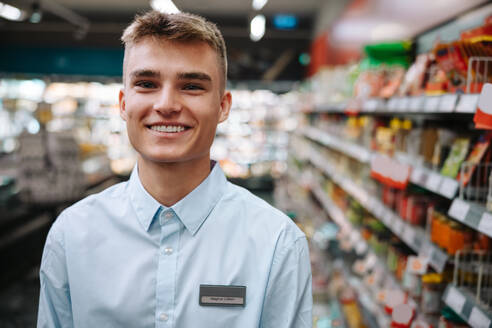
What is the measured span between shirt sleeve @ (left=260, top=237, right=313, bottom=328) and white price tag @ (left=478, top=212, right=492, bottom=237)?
675mm

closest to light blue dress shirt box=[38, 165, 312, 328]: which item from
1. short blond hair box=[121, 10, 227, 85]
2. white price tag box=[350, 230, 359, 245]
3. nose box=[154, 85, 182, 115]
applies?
nose box=[154, 85, 182, 115]

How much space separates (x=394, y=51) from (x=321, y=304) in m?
2.30

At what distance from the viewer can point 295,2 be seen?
8297mm

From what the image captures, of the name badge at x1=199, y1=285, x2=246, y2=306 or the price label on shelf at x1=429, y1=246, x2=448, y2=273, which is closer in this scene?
the name badge at x1=199, y1=285, x2=246, y2=306

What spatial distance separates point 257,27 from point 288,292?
7.53 m

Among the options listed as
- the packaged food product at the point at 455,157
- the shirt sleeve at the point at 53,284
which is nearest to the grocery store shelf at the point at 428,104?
the packaged food product at the point at 455,157

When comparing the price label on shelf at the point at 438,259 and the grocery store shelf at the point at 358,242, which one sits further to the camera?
the grocery store shelf at the point at 358,242

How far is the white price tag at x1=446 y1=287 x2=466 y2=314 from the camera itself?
5.50 feet

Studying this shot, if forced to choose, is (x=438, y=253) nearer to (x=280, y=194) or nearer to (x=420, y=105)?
(x=420, y=105)

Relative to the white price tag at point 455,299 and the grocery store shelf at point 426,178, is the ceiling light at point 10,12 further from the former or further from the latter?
the white price tag at point 455,299

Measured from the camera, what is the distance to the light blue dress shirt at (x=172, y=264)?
1211mm

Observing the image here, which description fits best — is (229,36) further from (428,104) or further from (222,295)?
(222,295)

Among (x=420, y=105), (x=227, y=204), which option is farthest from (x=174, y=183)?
(x=420, y=105)

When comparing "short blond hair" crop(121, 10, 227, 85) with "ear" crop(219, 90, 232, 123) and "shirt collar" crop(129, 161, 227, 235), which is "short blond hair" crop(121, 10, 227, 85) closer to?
"ear" crop(219, 90, 232, 123)
